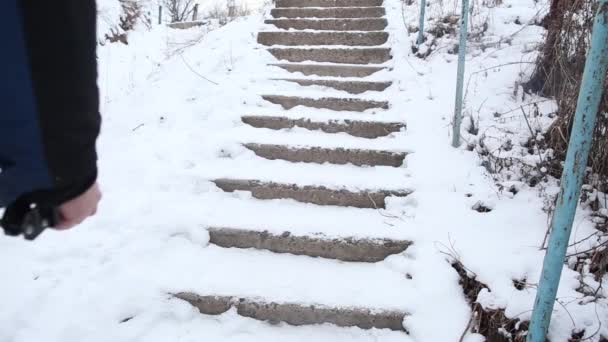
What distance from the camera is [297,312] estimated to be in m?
1.85

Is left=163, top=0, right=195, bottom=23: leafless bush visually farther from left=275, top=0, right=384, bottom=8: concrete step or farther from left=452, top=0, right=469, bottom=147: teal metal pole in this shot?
left=452, top=0, right=469, bottom=147: teal metal pole

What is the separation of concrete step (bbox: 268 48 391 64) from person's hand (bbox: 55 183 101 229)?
12.3 feet

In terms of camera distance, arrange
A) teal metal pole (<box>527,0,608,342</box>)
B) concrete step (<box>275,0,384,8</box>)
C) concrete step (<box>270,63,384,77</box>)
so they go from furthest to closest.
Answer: concrete step (<box>275,0,384,8</box>) → concrete step (<box>270,63,384,77</box>) → teal metal pole (<box>527,0,608,342</box>)

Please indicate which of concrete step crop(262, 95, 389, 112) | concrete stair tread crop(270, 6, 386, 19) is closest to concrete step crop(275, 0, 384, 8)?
concrete stair tread crop(270, 6, 386, 19)

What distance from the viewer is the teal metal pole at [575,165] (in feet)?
3.80

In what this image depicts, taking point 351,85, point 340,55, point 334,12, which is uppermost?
point 334,12

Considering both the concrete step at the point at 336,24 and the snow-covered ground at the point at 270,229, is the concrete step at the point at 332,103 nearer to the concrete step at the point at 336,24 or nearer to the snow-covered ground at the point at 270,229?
the snow-covered ground at the point at 270,229

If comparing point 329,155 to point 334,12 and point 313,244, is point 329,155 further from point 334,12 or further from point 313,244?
point 334,12

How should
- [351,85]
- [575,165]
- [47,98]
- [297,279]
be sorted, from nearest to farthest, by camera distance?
[47,98] → [575,165] → [297,279] → [351,85]

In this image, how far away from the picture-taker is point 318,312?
1.84 metres

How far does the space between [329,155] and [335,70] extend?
1.44m

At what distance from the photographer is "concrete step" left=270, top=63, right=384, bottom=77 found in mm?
3947

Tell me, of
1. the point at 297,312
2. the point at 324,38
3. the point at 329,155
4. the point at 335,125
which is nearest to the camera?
the point at 297,312

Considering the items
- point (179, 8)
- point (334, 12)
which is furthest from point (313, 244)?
point (179, 8)
